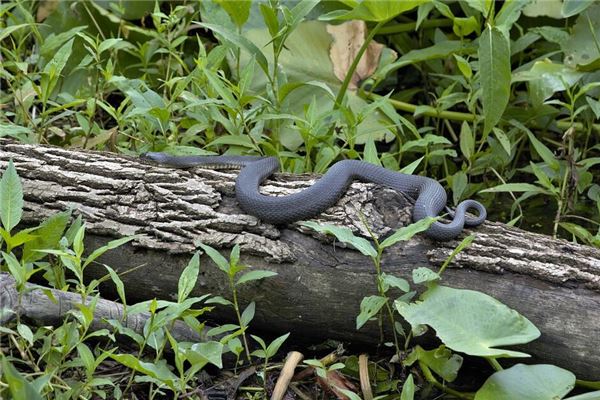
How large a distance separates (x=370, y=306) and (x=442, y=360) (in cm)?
39

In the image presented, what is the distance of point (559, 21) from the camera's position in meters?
6.62

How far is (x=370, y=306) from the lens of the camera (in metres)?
3.49

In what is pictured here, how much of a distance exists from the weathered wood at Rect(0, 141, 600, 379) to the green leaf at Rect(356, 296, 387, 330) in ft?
0.74

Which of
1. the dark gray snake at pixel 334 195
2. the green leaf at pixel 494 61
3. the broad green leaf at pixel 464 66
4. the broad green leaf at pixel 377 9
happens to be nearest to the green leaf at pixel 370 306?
the dark gray snake at pixel 334 195

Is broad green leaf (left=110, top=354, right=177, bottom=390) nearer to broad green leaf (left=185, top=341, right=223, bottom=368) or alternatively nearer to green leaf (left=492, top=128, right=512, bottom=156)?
broad green leaf (left=185, top=341, right=223, bottom=368)

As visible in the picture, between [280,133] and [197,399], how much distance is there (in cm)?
241

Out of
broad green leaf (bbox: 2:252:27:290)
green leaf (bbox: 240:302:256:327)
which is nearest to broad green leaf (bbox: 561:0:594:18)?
green leaf (bbox: 240:302:256:327)

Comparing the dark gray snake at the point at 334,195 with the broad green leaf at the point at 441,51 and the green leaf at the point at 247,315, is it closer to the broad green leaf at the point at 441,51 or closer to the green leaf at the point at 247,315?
the green leaf at the point at 247,315

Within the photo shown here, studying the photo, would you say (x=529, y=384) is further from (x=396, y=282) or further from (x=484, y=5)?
(x=484, y=5)

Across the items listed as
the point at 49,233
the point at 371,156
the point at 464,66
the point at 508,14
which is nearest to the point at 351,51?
the point at 464,66

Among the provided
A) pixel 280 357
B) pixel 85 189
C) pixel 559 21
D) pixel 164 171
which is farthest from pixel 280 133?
pixel 559 21

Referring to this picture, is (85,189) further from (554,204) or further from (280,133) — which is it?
(554,204)

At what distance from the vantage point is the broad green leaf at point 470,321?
3105mm

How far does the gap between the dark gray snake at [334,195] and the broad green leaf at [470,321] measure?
22.3 inches
